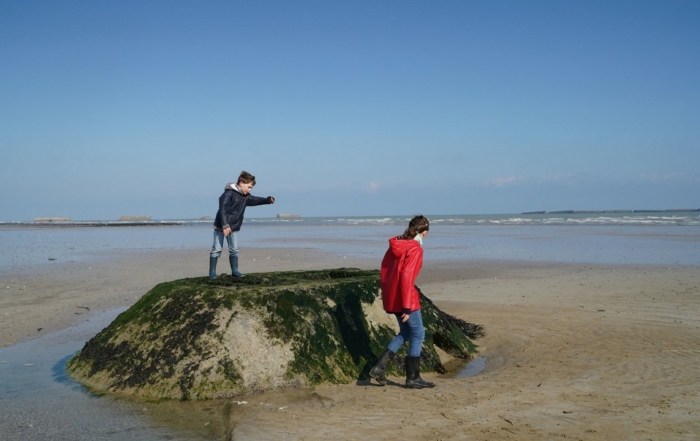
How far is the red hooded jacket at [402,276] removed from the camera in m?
6.80

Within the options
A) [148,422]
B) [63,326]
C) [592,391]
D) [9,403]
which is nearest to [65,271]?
[63,326]

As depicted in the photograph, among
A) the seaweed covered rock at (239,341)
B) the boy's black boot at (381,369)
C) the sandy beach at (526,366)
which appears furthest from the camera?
the boy's black boot at (381,369)

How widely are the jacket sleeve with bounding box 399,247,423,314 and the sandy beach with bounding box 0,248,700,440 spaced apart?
3.34 feet

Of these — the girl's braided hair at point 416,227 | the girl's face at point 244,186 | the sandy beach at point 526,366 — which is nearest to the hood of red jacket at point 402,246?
the girl's braided hair at point 416,227

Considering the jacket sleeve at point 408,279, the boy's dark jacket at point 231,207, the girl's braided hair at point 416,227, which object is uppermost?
the boy's dark jacket at point 231,207

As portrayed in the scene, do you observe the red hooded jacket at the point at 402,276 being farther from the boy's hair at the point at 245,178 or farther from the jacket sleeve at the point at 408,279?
the boy's hair at the point at 245,178

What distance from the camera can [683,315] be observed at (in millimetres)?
11258

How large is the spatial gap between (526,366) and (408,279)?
2.47 metres

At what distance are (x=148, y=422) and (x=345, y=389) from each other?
2240 millimetres

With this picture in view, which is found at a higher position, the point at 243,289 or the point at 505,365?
the point at 243,289

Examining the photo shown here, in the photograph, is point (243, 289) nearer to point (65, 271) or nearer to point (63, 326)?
point (63, 326)

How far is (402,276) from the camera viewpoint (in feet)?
22.4

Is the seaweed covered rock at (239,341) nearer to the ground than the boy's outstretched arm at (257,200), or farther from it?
nearer to the ground

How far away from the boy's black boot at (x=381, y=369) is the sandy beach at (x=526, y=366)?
0.15 meters
